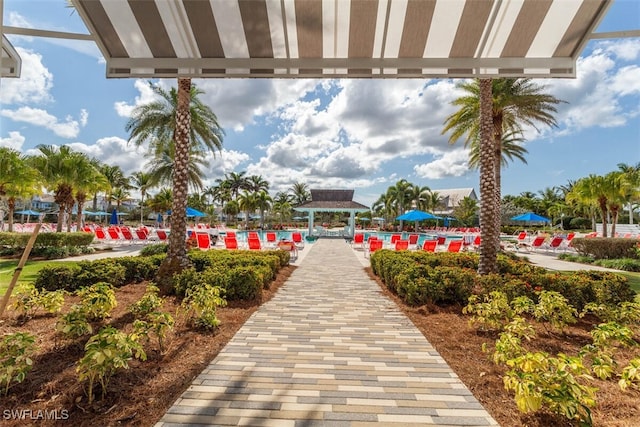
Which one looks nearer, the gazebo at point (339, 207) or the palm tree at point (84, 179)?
the palm tree at point (84, 179)

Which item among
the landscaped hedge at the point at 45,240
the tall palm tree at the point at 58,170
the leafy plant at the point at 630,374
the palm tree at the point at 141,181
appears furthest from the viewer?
the palm tree at the point at 141,181

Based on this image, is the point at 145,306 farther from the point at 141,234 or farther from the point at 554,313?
the point at 141,234

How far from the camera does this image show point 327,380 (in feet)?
10.9

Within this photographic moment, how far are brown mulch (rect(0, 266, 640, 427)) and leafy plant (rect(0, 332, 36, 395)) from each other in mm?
154

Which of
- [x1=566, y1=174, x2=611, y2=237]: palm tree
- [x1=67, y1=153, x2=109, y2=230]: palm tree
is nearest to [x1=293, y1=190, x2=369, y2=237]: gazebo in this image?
[x1=566, y1=174, x2=611, y2=237]: palm tree

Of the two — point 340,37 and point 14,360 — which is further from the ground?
point 340,37

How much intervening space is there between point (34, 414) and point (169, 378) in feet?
3.41

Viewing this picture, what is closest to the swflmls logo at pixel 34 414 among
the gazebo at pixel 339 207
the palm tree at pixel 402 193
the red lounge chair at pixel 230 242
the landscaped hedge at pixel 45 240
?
the red lounge chair at pixel 230 242

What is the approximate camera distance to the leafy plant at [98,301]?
4.35 m

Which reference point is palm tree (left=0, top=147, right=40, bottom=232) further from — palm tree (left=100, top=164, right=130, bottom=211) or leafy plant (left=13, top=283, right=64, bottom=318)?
palm tree (left=100, top=164, right=130, bottom=211)

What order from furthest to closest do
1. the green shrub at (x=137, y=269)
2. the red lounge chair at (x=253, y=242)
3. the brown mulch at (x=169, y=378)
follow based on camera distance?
the red lounge chair at (x=253, y=242), the green shrub at (x=137, y=269), the brown mulch at (x=169, y=378)

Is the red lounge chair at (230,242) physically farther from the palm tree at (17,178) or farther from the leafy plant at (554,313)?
the leafy plant at (554,313)

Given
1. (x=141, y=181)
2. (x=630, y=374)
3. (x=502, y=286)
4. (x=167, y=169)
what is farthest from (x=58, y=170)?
(x=141, y=181)

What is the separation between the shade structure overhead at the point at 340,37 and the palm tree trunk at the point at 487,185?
5.70m
